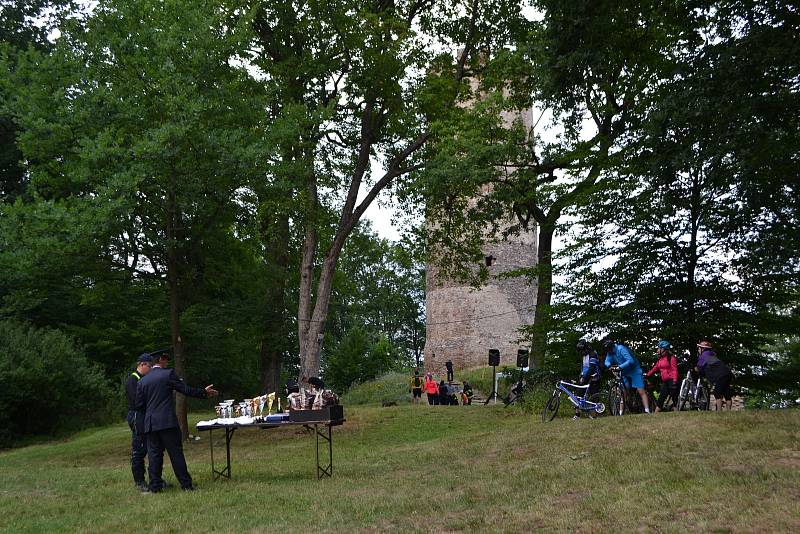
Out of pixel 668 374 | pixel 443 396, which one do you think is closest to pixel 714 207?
pixel 668 374

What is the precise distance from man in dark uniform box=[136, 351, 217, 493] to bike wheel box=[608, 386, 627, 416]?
25.4 ft

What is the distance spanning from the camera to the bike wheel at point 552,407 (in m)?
14.9

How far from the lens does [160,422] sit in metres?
9.11

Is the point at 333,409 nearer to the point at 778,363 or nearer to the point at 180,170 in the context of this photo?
the point at 180,170

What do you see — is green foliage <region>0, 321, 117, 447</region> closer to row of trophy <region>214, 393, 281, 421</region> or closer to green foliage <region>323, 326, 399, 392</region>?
row of trophy <region>214, 393, 281, 421</region>

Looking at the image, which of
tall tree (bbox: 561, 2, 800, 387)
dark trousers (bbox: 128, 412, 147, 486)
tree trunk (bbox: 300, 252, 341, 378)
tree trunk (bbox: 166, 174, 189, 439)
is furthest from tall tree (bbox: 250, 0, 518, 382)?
dark trousers (bbox: 128, 412, 147, 486)

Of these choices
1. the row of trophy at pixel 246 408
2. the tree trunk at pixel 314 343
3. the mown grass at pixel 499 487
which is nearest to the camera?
the mown grass at pixel 499 487

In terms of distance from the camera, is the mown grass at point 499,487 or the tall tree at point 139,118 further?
the tall tree at point 139,118

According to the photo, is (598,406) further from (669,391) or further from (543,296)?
(543,296)

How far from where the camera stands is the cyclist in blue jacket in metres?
13.6

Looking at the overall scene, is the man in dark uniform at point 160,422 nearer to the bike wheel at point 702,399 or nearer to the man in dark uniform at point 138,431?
the man in dark uniform at point 138,431

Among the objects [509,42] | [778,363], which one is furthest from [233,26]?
[778,363]

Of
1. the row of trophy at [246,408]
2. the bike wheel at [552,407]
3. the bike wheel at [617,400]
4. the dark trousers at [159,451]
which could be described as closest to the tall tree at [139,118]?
the row of trophy at [246,408]

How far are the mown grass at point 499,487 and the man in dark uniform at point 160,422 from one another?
413mm
